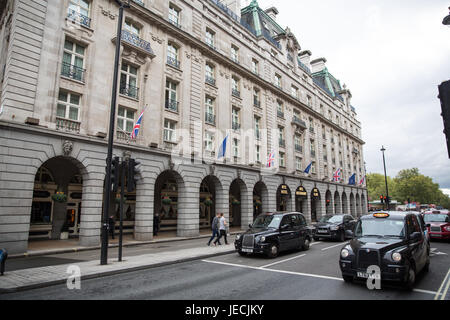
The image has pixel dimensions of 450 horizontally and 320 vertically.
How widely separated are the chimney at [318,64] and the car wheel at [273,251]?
49370 millimetres

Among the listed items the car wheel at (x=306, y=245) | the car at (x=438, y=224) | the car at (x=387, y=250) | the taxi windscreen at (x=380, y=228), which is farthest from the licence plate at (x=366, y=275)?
the car at (x=438, y=224)

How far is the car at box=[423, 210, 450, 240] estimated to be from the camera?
15844 millimetres

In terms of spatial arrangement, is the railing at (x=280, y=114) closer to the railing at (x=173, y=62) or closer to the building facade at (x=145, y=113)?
the building facade at (x=145, y=113)

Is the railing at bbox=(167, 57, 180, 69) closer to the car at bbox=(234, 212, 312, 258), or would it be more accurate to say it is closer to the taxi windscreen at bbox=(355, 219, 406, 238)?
the car at bbox=(234, 212, 312, 258)

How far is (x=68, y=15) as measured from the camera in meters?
15.5

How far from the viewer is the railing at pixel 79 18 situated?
15.6 m

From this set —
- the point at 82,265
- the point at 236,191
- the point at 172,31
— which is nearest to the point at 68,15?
the point at 172,31

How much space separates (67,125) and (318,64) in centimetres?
5026

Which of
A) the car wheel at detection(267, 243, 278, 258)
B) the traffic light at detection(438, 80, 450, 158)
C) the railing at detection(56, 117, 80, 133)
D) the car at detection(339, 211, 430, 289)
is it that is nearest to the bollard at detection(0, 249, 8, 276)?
the railing at detection(56, 117, 80, 133)

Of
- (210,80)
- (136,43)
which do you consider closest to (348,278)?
(136,43)

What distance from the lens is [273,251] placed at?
11.8 metres

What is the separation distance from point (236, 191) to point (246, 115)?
9345 mm

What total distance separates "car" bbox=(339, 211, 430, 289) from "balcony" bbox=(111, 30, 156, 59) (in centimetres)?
1689

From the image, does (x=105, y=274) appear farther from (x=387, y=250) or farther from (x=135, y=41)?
(x=135, y=41)
